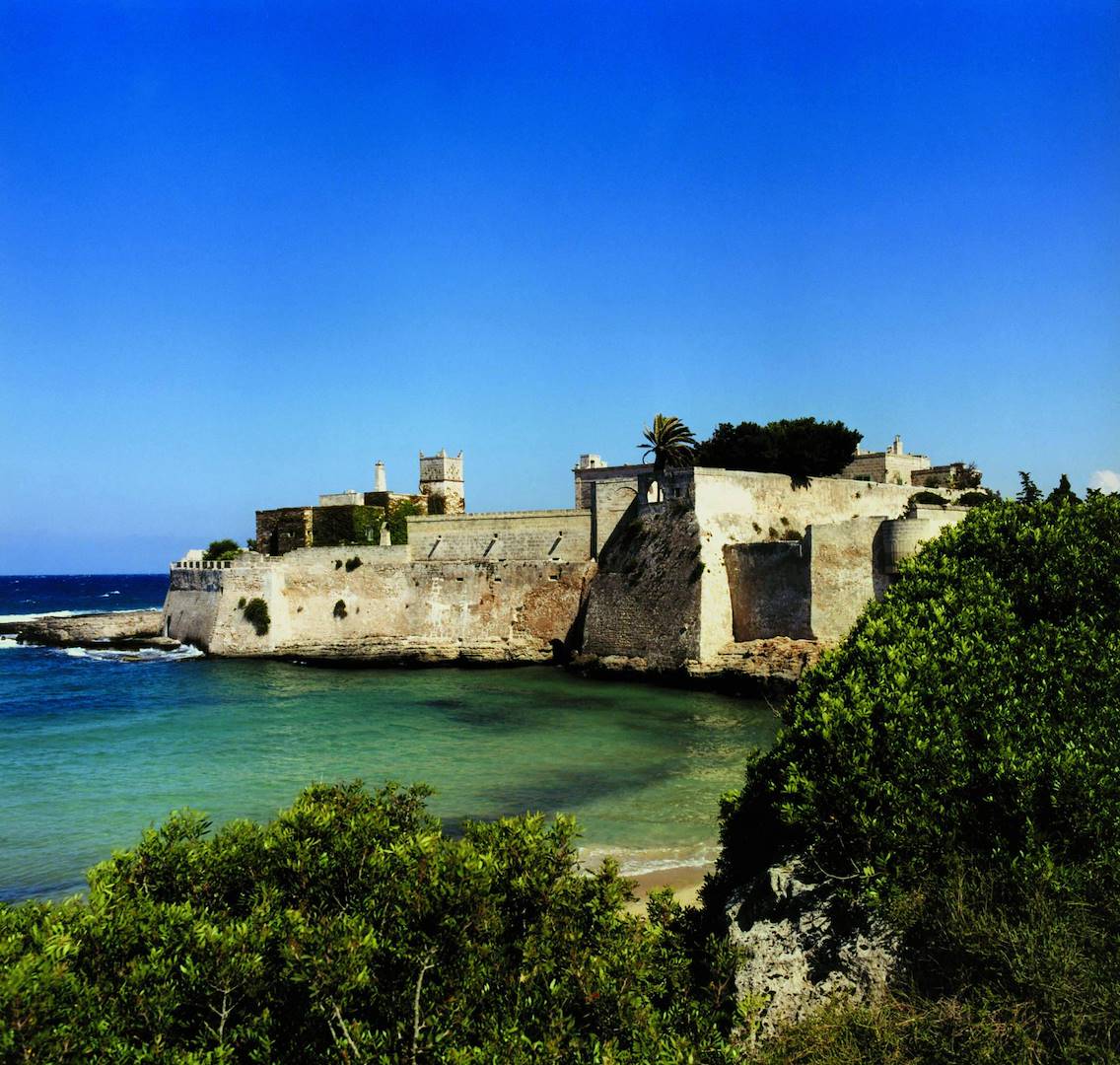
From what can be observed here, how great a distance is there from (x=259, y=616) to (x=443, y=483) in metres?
8.51

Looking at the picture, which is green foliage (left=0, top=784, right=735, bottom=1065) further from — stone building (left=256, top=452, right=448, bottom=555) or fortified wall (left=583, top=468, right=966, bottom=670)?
stone building (left=256, top=452, right=448, bottom=555)

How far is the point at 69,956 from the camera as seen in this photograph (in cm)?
412

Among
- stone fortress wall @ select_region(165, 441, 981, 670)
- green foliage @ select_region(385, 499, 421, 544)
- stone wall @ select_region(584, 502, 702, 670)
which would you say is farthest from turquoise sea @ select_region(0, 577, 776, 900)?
green foliage @ select_region(385, 499, 421, 544)

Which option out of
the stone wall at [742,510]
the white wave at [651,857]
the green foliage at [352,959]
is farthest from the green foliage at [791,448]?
the green foliage at [352,959]

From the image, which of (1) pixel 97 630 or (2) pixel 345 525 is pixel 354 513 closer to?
(2) pixel 345 525

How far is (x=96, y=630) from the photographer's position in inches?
1487

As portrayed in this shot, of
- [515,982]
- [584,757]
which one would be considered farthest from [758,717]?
[515,982]

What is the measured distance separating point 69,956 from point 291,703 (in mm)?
19336

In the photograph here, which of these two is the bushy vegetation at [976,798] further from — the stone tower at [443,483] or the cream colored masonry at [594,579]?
the stone tower at [443,483]

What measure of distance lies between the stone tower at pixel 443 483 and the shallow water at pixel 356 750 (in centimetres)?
888

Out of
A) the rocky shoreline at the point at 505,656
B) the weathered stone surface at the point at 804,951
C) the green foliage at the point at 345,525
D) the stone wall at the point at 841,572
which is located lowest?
the rocky shoreline at the point at 505,656

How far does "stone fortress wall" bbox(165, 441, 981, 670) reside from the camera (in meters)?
22.8

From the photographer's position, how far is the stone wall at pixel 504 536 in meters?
28.6

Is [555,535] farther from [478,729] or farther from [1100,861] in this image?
[1100,861]
